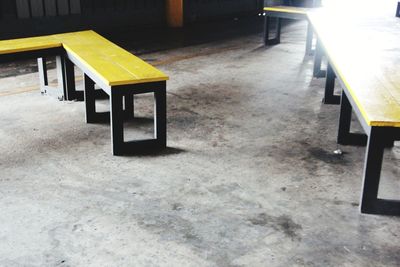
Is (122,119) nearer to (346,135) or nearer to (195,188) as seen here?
(195,188)

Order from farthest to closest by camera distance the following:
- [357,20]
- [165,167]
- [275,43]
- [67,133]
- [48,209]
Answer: [275,43] < [357,20] < [67,133] < [165,167] < [48,209]

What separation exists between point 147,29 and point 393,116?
7.52 metres

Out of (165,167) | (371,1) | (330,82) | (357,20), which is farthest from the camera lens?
(371,1)

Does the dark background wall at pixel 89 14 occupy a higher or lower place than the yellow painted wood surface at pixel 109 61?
lower

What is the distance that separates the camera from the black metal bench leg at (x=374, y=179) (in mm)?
3090

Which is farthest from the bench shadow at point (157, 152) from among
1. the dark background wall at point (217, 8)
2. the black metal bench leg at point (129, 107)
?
the dark background wall at point (217, 8)

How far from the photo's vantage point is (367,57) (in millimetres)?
4496

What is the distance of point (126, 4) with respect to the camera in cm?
969

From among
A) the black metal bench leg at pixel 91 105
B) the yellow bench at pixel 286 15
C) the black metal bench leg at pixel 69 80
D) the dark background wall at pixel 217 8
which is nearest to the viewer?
the black metal bench leg at pixel 91 105

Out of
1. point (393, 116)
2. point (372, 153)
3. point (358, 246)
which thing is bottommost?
point (358, 246)

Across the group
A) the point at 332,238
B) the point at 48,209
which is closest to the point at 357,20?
the point at 332,238

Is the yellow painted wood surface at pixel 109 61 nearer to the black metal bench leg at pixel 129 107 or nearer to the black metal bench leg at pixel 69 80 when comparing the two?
the black metal bench leg at pixel 69 80

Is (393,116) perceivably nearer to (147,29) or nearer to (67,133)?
(67,133)

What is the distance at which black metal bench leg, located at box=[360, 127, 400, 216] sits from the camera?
3090mm
